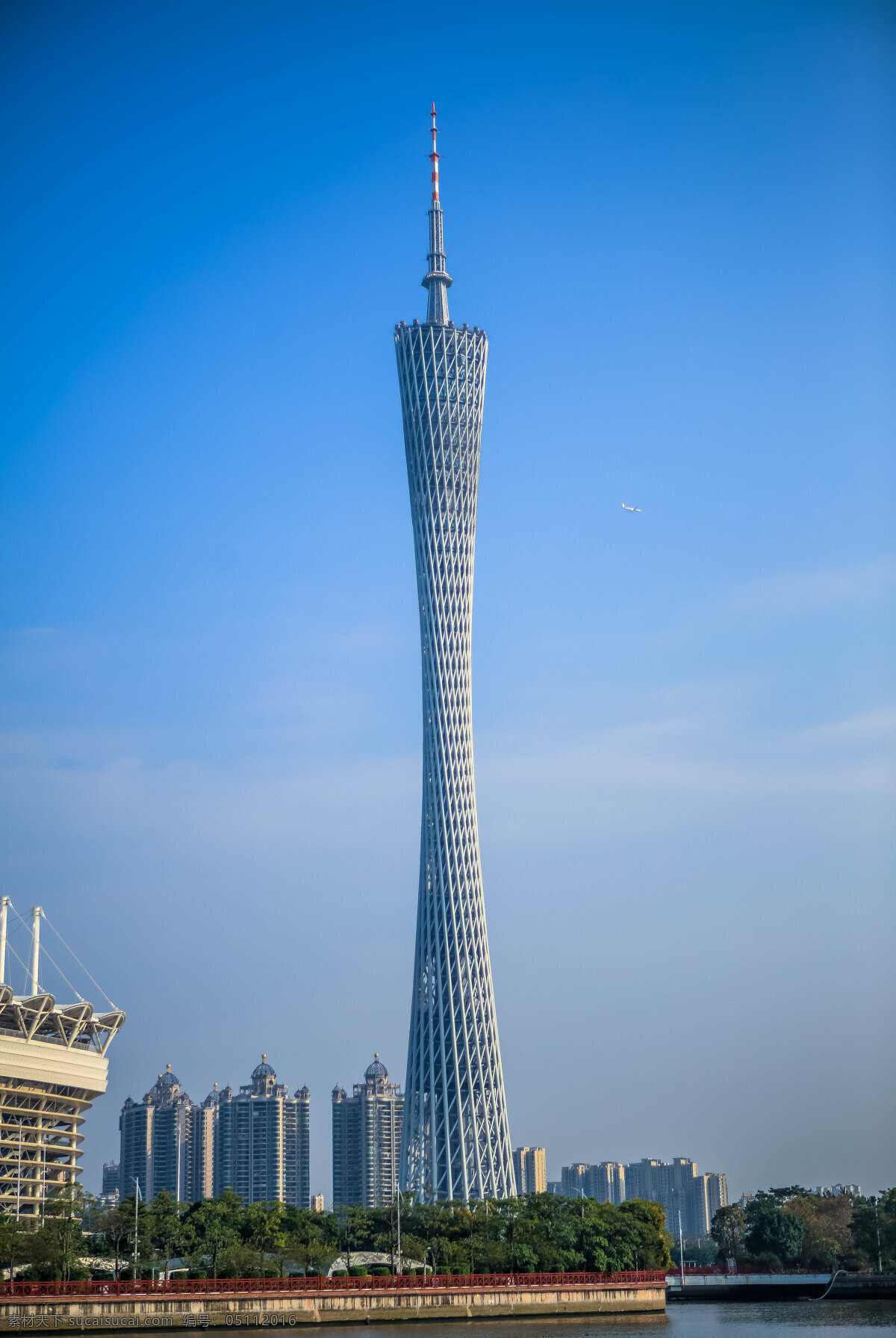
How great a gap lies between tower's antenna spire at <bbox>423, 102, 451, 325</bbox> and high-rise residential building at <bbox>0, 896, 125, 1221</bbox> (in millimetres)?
46949

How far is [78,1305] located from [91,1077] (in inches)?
1302

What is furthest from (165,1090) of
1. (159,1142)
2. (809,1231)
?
(809,1231)

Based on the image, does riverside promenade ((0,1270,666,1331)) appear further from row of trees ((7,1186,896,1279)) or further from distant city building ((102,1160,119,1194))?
distant city building ((102,1160,119,1194))

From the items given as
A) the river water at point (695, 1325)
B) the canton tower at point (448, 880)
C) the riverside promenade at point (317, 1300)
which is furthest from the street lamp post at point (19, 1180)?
the river water at point (695, 1325)

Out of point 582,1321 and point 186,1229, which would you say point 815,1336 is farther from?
point 186,1229

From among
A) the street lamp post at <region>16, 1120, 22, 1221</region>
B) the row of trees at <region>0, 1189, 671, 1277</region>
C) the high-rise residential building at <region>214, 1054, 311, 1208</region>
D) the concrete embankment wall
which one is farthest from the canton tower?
the high-rise residential building at <region>214, 1054, 311, 1208</region>

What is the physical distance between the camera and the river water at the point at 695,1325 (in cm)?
5703

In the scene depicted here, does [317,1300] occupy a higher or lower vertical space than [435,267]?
lower

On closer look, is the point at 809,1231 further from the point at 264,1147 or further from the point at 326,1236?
the point at 264,1147

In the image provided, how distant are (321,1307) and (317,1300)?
0.37 metres

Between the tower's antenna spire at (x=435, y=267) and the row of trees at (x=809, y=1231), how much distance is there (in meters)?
62.4

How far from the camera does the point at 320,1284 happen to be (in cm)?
6309

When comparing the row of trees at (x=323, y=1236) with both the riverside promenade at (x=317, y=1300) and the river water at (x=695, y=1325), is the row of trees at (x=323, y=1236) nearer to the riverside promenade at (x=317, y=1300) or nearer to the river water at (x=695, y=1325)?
the riverside promenade at (x=317, y=1300)

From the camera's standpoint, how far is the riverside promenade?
183ft
